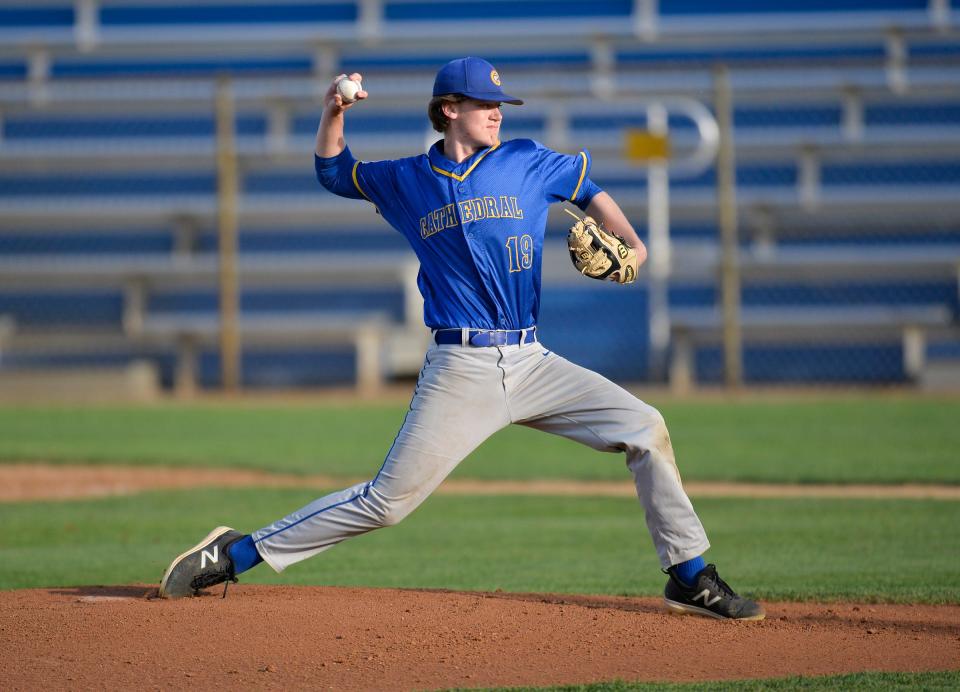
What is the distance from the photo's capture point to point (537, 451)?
465 inches

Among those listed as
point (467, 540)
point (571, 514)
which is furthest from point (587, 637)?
point (571, 514)

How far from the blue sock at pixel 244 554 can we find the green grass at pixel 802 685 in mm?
1355

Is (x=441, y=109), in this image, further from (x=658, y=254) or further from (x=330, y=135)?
(x=658, y=254)

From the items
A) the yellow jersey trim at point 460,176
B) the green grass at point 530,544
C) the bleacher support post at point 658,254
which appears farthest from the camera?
the bleacher support post at point 658,254

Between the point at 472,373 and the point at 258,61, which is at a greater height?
the point at 258,61

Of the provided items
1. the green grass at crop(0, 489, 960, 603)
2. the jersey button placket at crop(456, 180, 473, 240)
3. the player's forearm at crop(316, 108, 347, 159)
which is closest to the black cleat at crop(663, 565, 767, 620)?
the green grass at crop(0, 489, 960, 603)

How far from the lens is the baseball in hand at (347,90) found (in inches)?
192

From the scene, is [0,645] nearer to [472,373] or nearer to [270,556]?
[270,556]

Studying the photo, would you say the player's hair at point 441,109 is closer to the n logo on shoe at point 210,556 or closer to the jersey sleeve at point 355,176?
the jersey sleeve at point 355,176

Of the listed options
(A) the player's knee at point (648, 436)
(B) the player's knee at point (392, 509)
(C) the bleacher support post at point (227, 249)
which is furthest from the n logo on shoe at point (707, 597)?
(C) the bleacher support post at point (227, 249)

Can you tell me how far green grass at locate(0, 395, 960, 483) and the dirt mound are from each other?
4.81 metres

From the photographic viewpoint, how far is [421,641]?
4.45 m

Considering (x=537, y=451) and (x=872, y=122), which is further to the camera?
(x=872, y=122)

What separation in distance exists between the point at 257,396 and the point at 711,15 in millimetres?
8838
